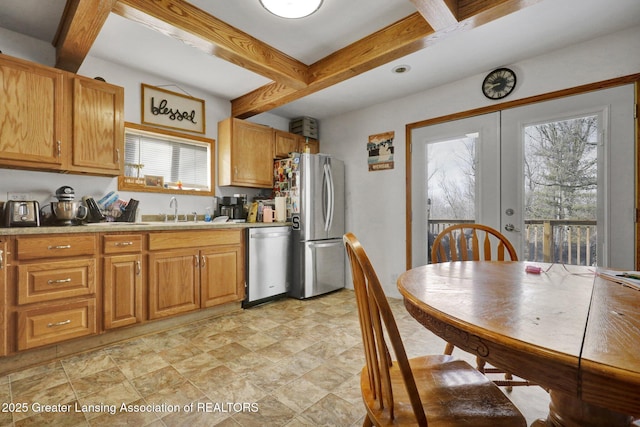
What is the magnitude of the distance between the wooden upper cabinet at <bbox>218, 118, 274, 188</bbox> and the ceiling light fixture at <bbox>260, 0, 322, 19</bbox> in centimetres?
177

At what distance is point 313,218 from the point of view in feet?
12.1

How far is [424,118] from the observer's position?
345 cm

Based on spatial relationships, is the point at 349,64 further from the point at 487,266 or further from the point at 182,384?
the point at 182,384

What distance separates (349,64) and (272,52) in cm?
68

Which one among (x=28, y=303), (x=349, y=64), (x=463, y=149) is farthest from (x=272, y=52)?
(x=28, y=303)

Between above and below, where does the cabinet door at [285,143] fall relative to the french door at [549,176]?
above

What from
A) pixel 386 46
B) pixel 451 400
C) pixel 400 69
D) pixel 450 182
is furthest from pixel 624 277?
pixel 400 69

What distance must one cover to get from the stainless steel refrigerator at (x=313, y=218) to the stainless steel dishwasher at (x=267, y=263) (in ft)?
0.41

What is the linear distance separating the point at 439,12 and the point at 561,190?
6.11ft

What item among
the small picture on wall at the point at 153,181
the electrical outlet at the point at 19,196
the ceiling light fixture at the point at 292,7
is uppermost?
the ceiling light fixture at the point at 292,7

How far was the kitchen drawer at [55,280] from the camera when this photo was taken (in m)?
1.95

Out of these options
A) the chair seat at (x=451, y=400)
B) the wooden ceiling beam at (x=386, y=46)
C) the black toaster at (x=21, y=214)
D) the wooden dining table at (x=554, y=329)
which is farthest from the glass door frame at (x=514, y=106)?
the black toaster at (x=21, y=214)

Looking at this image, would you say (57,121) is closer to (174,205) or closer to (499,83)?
(174,205)

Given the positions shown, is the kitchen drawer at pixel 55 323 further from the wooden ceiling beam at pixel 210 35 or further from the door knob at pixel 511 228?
the door knob at pixel 511 228
